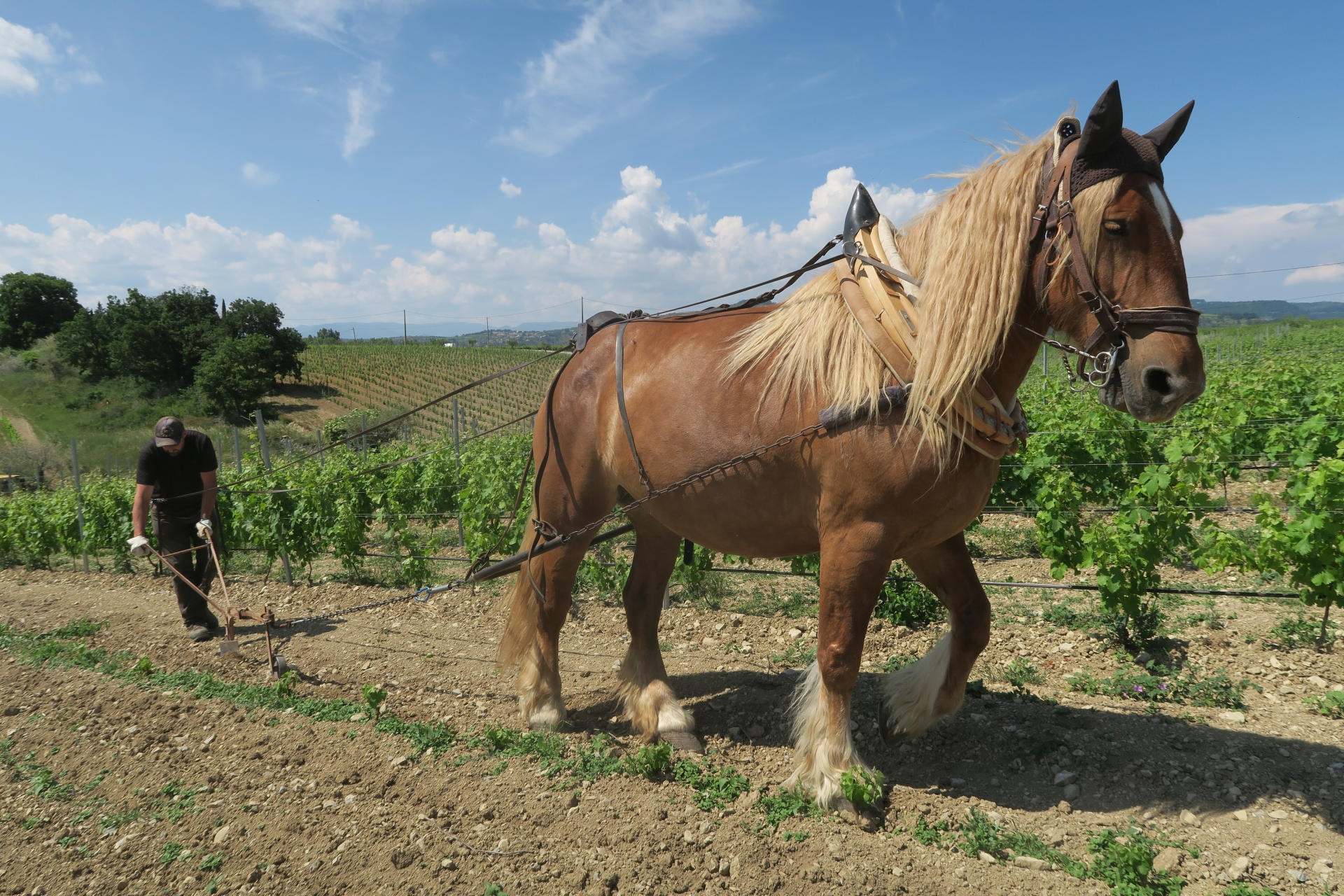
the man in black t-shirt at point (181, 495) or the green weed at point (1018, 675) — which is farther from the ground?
the man in black t-shirt at point (181, 495)

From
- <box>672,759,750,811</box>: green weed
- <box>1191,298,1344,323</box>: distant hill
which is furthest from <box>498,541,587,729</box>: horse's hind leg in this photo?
<box>1191,298,1344,323</box>: distant hill

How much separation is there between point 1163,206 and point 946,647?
178 centimetres

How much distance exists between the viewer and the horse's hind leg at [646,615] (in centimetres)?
356

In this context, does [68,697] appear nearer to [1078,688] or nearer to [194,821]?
[194,821]

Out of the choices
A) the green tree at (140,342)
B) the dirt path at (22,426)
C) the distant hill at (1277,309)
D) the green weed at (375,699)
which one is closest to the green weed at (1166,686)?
the green weed at (375,699)

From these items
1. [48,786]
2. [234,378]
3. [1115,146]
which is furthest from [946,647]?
[234,378]

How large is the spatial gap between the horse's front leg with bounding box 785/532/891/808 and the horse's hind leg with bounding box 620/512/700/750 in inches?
37.0

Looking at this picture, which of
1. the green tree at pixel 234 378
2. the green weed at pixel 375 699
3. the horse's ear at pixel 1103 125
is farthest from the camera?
the green tree at pixel 234 378

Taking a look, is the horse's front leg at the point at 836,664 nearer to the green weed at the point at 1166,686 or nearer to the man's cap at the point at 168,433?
the green weed at the point at 1166,686

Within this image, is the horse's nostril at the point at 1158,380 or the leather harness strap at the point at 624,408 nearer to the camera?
the horse's nostril at the point at 1158,380

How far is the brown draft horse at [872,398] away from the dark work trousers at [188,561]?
3.85 metres

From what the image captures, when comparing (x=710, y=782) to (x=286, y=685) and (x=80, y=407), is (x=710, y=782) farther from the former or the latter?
(x=80, y=407)

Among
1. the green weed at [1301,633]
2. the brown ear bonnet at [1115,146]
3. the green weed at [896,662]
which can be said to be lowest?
the green weed at [896,662]

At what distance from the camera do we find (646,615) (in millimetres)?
3701
